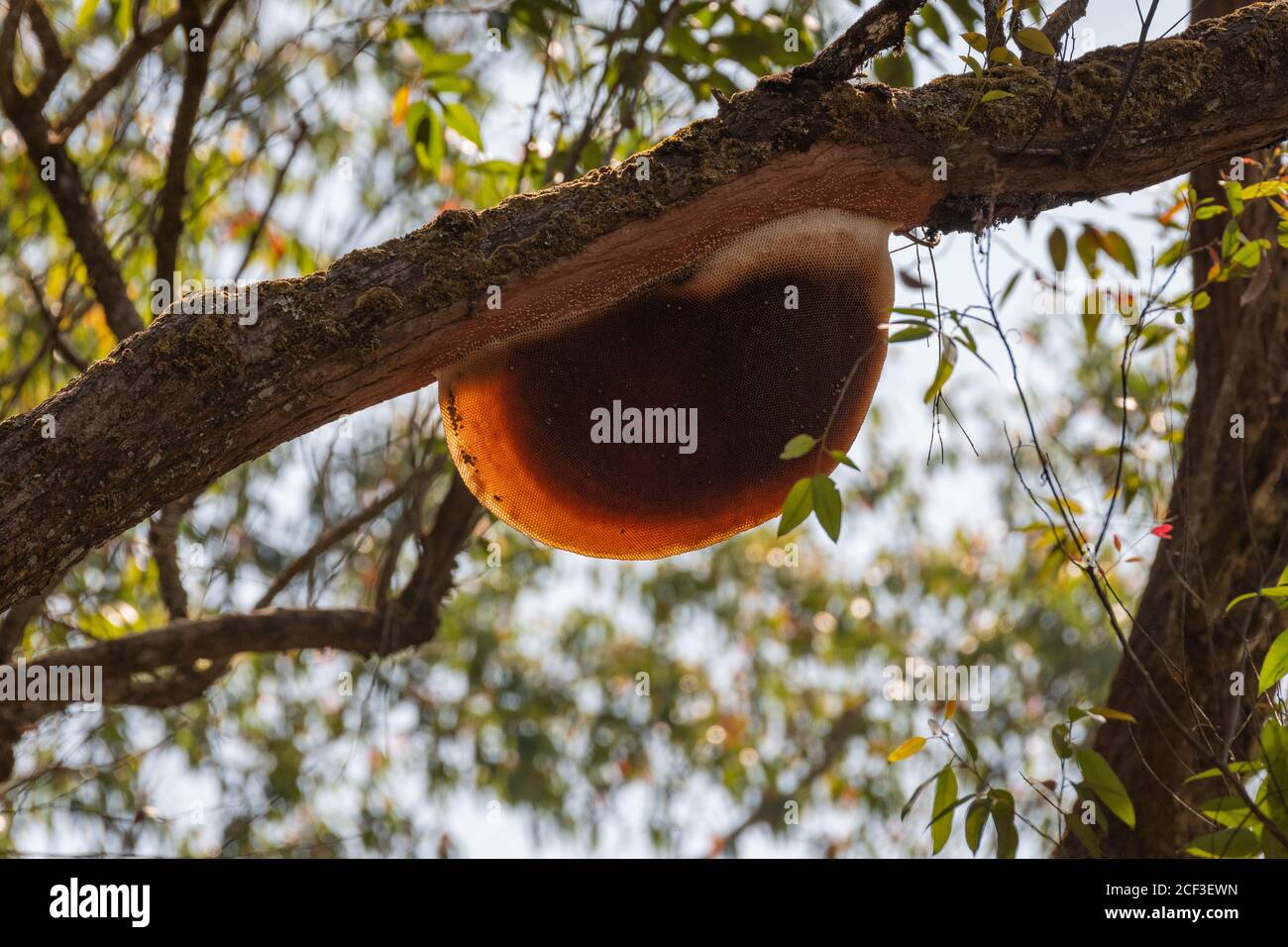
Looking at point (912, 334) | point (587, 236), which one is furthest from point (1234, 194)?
point (587, 236)

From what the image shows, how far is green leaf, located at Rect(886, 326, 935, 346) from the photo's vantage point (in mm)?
1777

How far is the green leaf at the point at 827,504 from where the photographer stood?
1.58 meters

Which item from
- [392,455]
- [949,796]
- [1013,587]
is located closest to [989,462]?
[1013,587]

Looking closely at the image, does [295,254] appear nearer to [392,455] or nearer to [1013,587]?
[392,455]

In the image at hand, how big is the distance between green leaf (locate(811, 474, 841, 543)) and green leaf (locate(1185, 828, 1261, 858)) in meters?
1.01

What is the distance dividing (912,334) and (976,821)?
0.95 meters

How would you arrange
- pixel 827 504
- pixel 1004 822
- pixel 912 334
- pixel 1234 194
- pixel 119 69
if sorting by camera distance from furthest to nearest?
1. pixel 119 69
2. pixel 1234 194
3. pixel 1004 822
4. pixel 912 334
5. pixel 827 504

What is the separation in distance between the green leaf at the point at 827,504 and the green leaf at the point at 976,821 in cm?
85

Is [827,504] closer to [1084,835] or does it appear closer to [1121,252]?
[1084,835]

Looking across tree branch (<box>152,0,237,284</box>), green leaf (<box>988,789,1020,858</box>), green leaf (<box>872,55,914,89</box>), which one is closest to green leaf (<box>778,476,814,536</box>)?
green leaf (<box>988,789,1020,858</box>)

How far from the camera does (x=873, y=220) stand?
6.65 feet

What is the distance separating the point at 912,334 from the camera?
179 cm
